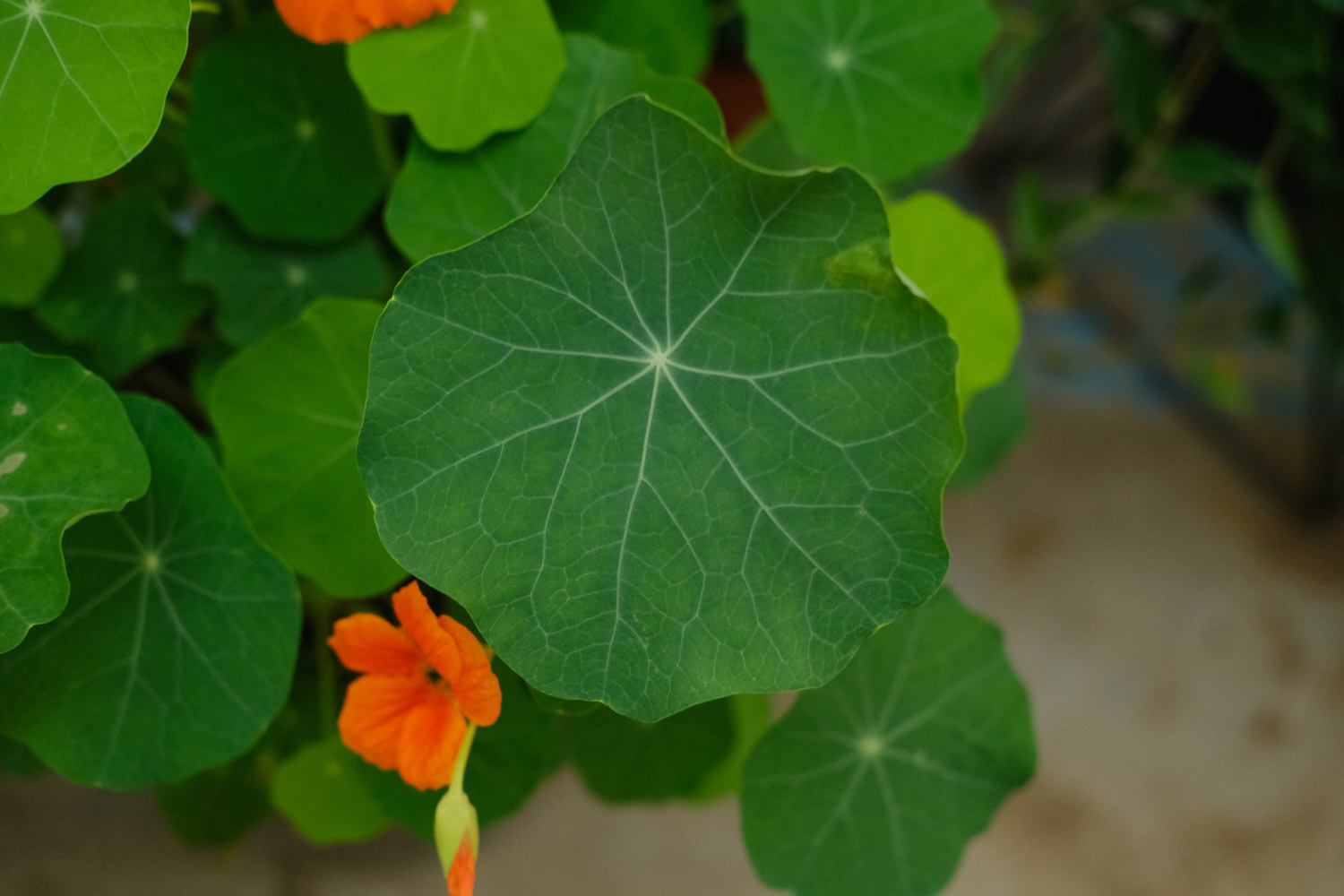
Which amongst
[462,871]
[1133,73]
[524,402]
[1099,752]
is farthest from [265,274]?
[1099,752]

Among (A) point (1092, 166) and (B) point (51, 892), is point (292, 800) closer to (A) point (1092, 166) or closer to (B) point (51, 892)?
(B) point (51, 892)

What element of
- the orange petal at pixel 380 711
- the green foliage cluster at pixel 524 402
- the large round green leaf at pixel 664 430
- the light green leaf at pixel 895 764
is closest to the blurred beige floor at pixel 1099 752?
the green foliage cluster at pixel 524 402

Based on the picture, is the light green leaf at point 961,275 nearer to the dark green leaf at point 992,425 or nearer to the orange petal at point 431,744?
the dark green leaf at point 992,425

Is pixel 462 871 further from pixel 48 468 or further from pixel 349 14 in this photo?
pixel 349 14

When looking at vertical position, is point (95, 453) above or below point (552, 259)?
below

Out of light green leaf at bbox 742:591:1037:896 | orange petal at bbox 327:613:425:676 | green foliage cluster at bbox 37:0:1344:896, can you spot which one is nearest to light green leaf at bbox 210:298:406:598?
green foliage cluster at bbox 37:0:1344:896

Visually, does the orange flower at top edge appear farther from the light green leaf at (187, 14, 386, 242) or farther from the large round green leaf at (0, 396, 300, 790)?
the light green leaf at (187, 14, 386, 242)

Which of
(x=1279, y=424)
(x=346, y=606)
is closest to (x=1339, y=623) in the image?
(x=1279, y=424)
